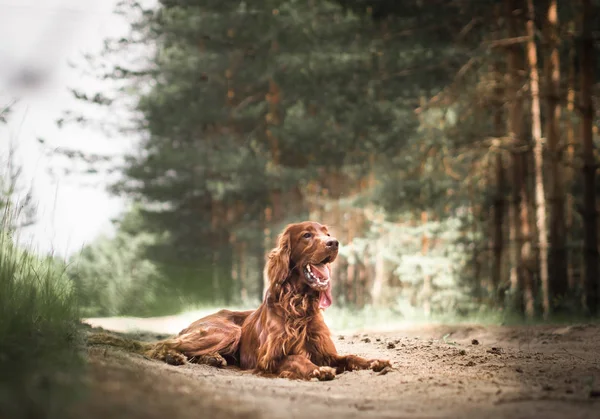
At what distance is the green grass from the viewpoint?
8.47 feet

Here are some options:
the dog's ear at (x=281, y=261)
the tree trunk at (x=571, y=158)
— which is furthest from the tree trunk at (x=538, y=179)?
the dog's ear at (x=281, y=261)

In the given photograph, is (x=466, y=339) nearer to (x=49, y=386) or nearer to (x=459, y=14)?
(x=49, y=386)

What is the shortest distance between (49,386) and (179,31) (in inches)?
689

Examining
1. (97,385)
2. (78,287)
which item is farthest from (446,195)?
(97,385)

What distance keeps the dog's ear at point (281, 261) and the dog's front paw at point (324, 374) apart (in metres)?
0.87

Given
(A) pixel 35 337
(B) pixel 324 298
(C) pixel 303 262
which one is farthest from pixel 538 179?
(A) pixel 35 337

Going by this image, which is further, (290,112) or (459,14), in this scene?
(290,112)

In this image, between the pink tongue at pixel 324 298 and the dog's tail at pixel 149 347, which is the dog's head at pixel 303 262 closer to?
the pink tongue at pixel 324 298

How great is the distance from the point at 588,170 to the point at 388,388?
782cm

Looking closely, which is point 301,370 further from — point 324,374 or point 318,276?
point 318,276

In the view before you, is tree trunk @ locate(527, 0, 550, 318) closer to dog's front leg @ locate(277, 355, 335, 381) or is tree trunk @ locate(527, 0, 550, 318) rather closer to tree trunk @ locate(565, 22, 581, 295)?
tree trunk @ locate(565, 22, 581, 295)

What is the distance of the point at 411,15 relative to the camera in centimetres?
1473

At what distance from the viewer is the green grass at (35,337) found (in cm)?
258

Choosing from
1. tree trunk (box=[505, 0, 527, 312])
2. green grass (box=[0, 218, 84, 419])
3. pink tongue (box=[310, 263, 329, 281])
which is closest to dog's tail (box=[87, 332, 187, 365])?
green grass (box=[0, 218, 84, 419])
